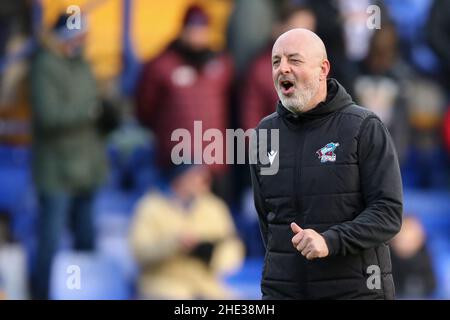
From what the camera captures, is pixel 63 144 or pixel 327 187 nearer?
pixel 327 187

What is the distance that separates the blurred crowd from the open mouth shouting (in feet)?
15.3

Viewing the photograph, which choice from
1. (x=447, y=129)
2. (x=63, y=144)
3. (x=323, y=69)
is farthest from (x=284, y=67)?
(x=447, y=129)

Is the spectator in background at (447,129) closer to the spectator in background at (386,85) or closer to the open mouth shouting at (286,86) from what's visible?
the spectator in background at (386,85)

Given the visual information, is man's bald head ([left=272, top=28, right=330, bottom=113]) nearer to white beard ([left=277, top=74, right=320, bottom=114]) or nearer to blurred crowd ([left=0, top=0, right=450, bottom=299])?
white beard ([left=277, top=74, right=320, bottom=114])

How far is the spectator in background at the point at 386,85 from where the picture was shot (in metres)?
9.47

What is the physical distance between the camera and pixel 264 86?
9242 mm

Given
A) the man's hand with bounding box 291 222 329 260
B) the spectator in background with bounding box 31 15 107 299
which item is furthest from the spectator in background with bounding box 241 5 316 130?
the man's hand with bounding box 291 222 329 260

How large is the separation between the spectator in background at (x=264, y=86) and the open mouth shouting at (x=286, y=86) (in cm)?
480

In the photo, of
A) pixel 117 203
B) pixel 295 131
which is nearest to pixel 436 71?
pixel 117 203

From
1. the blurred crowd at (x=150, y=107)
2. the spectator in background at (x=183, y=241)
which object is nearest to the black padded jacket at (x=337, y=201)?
the spectator in background at (x=183, y=241)

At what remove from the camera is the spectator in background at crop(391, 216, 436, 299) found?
366 inches

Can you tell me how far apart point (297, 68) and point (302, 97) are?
0.12 meters

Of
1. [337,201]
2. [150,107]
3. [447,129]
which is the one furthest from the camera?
[447,129]

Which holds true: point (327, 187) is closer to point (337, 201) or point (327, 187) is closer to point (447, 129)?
point (337, 201)
